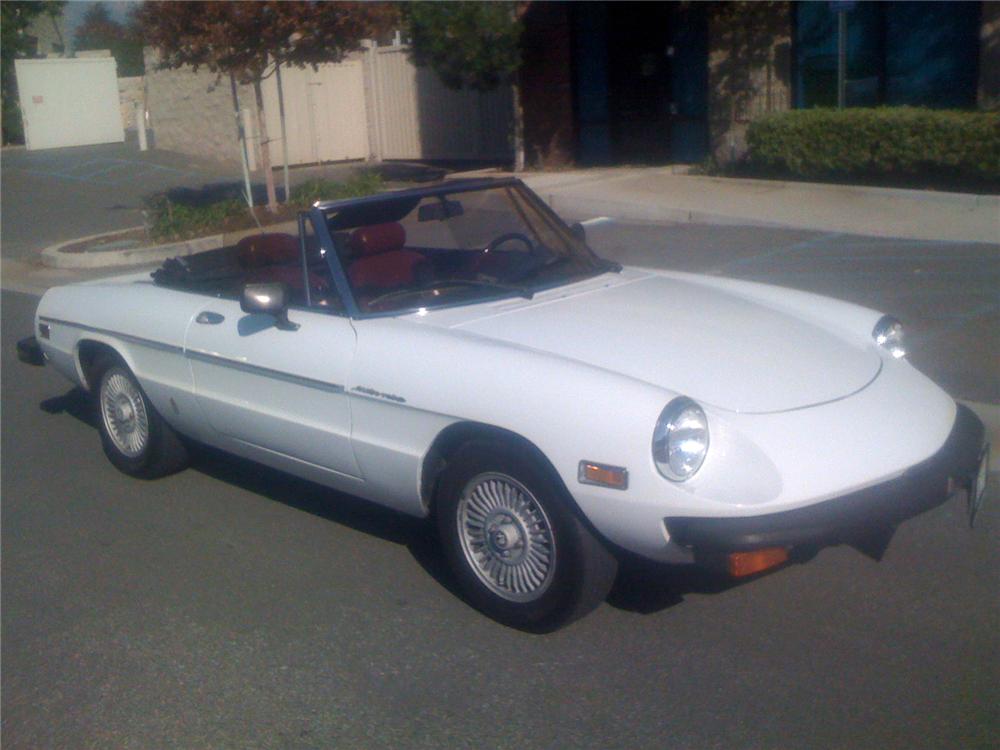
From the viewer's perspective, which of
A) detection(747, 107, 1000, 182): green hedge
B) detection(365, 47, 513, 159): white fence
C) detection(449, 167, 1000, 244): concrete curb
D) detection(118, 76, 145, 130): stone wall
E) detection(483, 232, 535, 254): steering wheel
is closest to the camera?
detection(483, 232, 535, 254): steering wheel

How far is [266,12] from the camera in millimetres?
14031

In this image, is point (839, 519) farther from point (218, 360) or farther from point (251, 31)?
point (251, 31)

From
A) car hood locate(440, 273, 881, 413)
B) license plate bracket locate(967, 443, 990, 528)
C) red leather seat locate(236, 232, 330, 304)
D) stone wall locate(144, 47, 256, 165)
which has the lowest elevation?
license plate bracket locate(967, 443, 990, 528)

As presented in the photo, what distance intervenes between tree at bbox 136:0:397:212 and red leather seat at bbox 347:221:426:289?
979 centimetres

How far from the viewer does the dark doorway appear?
1802 centimetres

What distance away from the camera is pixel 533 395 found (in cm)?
394

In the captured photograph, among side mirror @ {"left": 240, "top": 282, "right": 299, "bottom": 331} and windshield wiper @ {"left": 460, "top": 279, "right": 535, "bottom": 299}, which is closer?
side mirror @ {"left": 240, "top": 282, "right": 299, "bottom": 331}

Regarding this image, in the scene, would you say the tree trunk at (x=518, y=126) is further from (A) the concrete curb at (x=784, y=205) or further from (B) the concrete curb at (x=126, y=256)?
(B) the concrete curb at (x=126, y=256)

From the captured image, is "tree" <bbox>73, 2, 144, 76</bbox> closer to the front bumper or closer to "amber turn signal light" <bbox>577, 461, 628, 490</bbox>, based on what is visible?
"amber turn signal light" <bbox>577, 461, 628, 490</bbox>

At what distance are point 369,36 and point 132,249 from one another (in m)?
4.13

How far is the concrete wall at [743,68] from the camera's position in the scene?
16625 millimetres

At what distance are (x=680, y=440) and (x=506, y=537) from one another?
30.0 inches

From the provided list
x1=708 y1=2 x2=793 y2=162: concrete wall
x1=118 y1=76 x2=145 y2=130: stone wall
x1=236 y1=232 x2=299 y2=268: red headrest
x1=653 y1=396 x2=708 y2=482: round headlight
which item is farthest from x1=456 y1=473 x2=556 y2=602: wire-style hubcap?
x1=118 y1=76 x2=145 y2=130: stone wall

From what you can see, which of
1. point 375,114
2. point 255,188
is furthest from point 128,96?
point 255,188
